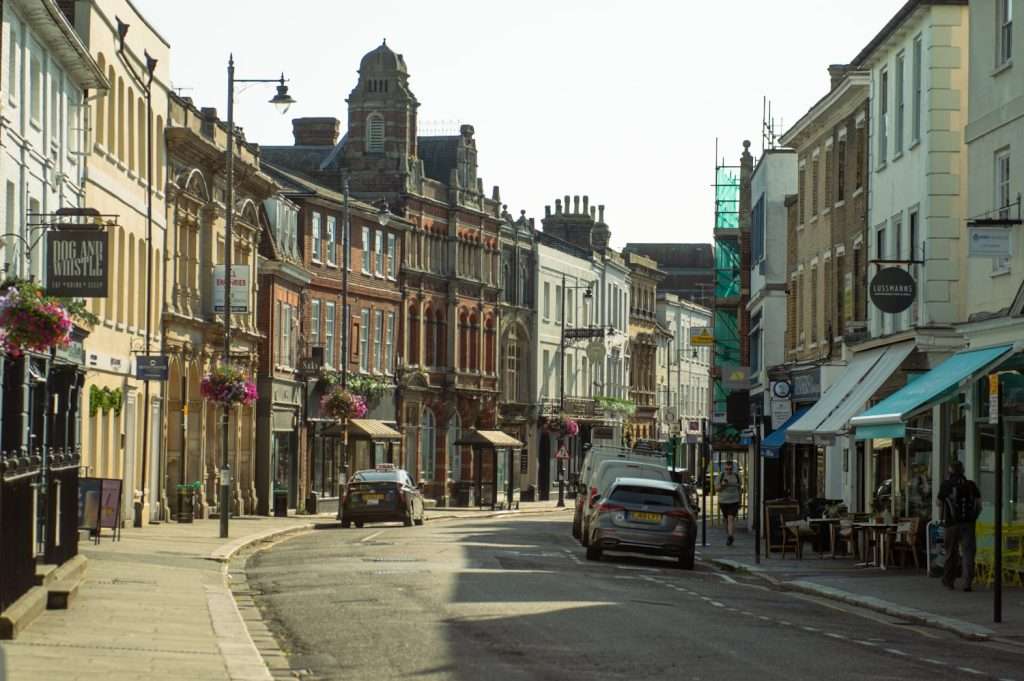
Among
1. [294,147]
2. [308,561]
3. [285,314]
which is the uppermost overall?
[294,147]

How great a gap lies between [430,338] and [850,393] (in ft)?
167

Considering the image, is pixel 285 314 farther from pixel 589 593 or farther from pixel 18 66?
pixel 589 593

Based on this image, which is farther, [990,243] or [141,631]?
[990,243]

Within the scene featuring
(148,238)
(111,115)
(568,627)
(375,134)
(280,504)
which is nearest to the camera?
(568,627)

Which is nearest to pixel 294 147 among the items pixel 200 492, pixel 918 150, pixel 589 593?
pixel 200 492

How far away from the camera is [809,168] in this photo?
54.3 meters

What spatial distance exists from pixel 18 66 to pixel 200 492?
2547cm

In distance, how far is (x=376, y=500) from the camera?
55.2 metres

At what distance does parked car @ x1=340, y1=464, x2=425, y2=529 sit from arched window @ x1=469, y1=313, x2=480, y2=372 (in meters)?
40.2

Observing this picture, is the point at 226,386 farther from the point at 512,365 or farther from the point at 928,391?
the point at 512,365

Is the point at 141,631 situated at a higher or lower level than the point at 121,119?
lower

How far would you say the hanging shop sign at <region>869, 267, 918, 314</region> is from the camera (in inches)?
1489

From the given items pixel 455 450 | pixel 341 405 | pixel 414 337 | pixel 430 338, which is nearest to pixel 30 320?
pixel 341 405

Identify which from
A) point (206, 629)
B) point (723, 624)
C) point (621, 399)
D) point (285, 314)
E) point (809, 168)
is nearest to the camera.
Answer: point (206, 629)
